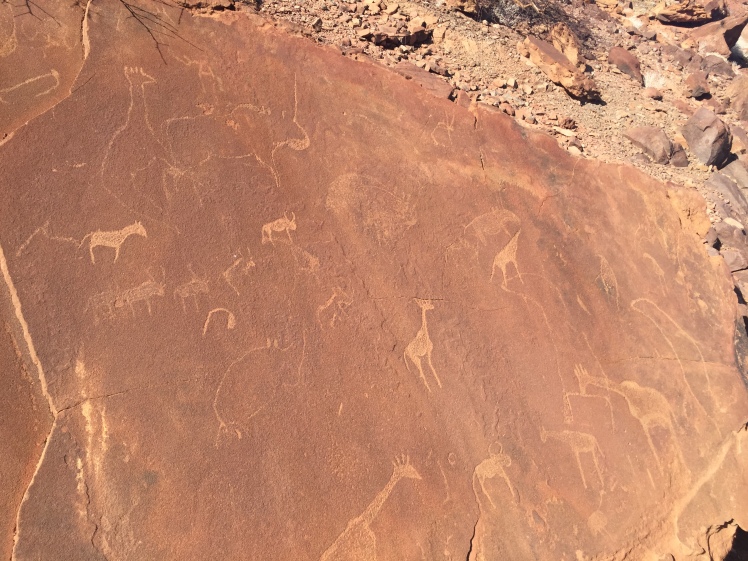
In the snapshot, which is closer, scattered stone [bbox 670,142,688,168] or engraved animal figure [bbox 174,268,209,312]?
engraved animal figure [bbox 174,268,209,312]

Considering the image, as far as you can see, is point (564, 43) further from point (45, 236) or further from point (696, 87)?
point (45, 236)

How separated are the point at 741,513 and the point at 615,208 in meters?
2.84

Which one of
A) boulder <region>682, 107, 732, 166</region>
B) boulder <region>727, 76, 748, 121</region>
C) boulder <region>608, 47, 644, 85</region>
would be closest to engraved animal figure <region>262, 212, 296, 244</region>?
boulder <region>682, 107, 732, 166</region>

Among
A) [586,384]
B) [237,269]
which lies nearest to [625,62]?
[586,384]

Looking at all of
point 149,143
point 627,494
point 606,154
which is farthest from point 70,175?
point 606,154

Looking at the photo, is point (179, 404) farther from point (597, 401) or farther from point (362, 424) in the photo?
point (597, 401)

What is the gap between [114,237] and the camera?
3.56 meters

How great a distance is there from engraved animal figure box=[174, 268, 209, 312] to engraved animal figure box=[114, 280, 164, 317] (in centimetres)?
11

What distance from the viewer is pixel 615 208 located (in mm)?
5375

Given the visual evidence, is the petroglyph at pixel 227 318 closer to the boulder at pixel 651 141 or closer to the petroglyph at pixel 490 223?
the petroglyph at pixel 490 223

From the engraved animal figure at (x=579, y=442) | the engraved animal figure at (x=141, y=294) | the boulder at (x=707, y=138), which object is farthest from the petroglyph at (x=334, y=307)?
the boulder at (x=707, y=138)

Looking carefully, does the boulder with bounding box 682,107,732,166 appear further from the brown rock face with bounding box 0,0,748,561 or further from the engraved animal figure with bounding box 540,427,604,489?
the engraved animal figure with bounding box 540,427,604,489

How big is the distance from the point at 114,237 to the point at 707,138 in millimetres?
7272

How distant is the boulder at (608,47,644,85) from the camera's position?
8297mm
